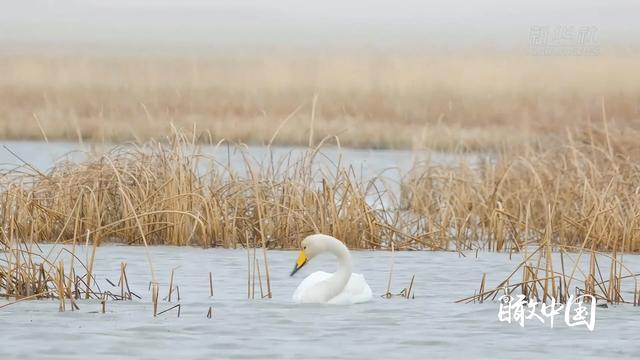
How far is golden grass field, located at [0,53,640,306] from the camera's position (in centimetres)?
1226

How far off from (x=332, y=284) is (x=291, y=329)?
115 centimetres

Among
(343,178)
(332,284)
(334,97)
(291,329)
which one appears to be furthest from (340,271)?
(334,97)

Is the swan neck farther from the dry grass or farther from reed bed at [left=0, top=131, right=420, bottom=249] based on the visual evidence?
the dry grass

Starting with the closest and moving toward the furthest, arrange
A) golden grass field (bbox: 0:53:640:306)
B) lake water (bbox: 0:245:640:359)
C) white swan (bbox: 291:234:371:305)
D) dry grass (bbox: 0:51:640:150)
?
lake water (bbox: 0:245:640:359), white swan (bbox: 291:234:371:305), golden grass field (bbox: 0:53:640:306), dry grass (bbox: 0:51:640:150)

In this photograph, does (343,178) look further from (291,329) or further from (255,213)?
(291,329)

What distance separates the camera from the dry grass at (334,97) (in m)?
32.4

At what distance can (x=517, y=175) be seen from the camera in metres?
15.6

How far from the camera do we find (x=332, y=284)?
10078 millimetres

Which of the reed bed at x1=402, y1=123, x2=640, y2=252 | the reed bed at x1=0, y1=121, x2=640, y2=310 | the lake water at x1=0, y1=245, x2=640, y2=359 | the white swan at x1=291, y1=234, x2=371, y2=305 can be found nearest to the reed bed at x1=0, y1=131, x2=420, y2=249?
the reed bed at x1=0, y1=121, x2=640, y2=310

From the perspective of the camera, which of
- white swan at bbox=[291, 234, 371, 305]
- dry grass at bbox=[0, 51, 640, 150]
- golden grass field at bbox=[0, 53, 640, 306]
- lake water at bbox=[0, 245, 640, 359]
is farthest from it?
dry grass at bbox=[0, 51, 640, 150]

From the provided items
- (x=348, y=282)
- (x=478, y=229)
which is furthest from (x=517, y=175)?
(x=348, y=282)

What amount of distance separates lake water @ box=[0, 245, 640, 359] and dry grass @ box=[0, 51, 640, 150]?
1011 cm

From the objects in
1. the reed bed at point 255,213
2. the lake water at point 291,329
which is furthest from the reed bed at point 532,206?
the lake water at point 291,329

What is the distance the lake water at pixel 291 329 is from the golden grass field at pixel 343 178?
1.04 feet
